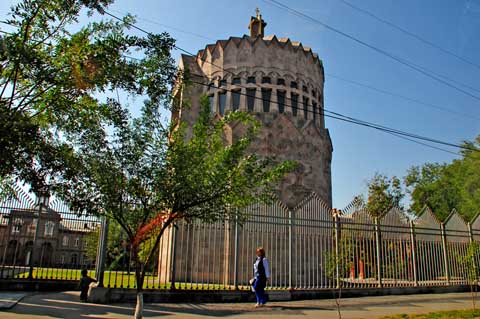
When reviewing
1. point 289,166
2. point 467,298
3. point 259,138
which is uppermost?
point 259,138

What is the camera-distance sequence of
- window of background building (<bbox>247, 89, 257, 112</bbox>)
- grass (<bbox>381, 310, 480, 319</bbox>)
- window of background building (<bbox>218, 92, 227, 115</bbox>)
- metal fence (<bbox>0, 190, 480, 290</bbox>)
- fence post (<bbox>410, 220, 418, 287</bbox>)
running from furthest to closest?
1. window of background building (<bbox>218, 92, 227, 115</bbox>)
2. window of background building (<bbox>247, 89, 257, 112</bbox>)
3. fence post (<bbox>410, 220, 418, 287</bbox>)
4. metal fence (<bbox>0, 190, 480, 290</bbox>)
5. grass (<bbox>381, 310, 480, 319</bbox>)

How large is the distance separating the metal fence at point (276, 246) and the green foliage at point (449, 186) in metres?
21.3

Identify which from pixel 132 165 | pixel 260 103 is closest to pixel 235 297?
pixel 132 165

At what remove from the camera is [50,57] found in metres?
7.00

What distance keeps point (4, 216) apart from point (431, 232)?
16.9 meters

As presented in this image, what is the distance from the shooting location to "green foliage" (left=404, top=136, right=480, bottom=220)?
35969 millimetres

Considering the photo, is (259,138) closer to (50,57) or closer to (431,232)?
(431,232)

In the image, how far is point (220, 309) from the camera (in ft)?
34.7

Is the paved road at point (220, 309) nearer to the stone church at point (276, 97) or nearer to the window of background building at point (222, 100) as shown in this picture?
the stone church at point (276, 97)

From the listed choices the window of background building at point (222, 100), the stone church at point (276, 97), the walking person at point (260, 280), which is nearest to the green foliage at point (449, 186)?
the stone church at point (276, 97)

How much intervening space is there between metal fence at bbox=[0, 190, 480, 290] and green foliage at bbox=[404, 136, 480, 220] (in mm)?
21267

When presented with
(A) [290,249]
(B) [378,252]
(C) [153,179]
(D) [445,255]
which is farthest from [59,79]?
(D) [445,255]

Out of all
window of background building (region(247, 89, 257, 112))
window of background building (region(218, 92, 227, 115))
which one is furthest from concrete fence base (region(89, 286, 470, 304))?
window of background building (region(218, 92, 227, 115))

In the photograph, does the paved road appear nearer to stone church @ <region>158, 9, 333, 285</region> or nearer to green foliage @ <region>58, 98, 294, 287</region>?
green foliage @ <region>58, 98, 294, 287</region>
